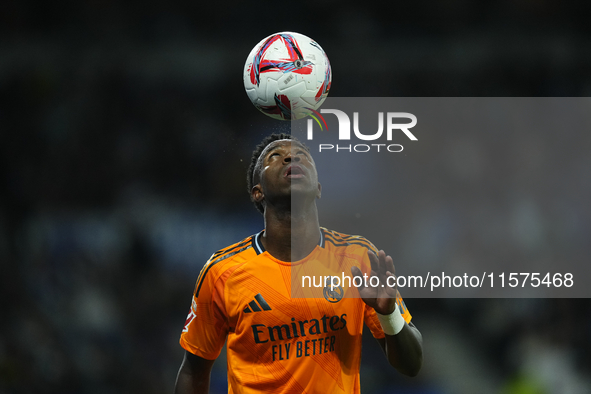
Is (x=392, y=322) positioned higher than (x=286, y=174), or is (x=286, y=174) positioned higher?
(x=286, y=174)

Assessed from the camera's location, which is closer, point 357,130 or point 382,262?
point 382,262

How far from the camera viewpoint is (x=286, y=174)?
2.78 meters

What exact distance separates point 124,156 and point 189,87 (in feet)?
3.31

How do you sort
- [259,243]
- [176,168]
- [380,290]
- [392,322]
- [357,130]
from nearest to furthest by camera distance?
1. [380,290]
2. [392,322]
3. [259,243]
4. [357,130]
5. [176,168]

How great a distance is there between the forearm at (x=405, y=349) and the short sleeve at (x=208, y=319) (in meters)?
0.86

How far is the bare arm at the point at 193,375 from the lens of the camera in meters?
2.83

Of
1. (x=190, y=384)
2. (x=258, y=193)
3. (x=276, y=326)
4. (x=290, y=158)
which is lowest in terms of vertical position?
(x=190, y=384)

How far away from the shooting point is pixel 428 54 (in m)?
5.65

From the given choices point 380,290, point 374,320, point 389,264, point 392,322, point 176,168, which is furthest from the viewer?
point 176,168

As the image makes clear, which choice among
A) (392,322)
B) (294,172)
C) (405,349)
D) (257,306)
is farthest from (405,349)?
(294,172)

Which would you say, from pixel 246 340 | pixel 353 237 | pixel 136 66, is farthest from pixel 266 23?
pixel 246 340

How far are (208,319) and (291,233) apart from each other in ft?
2.06

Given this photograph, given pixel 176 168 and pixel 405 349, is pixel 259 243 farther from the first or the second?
pixel 176 168

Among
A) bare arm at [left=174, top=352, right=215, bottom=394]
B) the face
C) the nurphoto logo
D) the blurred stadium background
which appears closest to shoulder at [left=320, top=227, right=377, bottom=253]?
the face
